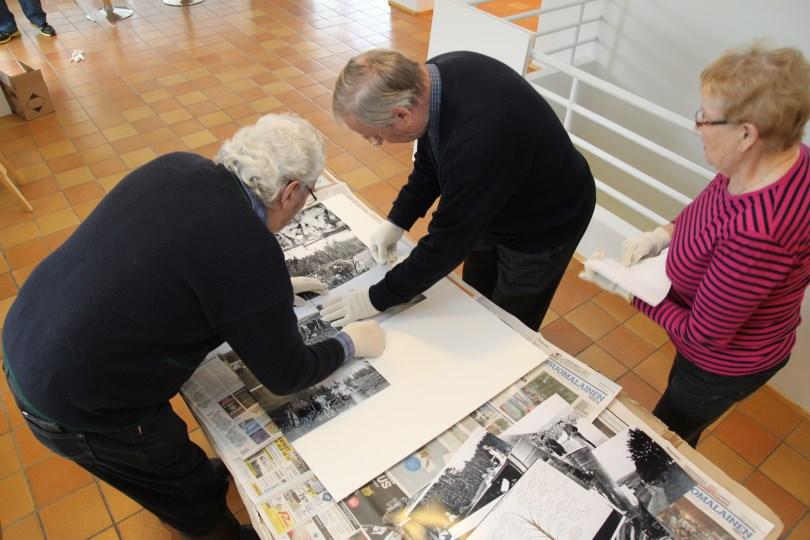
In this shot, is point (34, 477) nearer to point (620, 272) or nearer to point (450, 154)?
point (450, 154)

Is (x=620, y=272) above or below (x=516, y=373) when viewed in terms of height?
above

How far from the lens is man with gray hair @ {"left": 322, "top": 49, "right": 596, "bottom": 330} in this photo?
1.09 meters

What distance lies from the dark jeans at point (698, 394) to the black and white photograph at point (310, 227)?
3.09 feet

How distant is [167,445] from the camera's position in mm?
1069

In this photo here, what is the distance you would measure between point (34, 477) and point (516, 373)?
5.27 feet

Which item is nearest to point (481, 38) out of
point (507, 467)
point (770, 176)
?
point (770, 176)

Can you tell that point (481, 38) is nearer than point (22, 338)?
No

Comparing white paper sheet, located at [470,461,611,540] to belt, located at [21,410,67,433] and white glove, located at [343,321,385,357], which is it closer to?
white glove, located at [343,321,385,357]

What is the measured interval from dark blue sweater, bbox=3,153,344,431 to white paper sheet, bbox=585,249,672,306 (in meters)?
0.71

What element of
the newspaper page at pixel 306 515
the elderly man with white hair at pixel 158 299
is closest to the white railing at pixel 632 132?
the elderly man with white hair at pixel 158 299

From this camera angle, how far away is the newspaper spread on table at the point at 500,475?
89cm

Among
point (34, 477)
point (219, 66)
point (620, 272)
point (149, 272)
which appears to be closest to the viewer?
point (149, 272)

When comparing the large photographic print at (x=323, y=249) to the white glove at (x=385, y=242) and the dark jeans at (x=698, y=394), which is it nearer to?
the white glove at (x=385, y=242)

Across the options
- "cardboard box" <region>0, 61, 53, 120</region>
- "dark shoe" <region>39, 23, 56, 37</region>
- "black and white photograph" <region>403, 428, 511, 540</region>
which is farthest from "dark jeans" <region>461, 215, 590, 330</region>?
"dark shoe" <region>39, 23, 56, 37</region>
